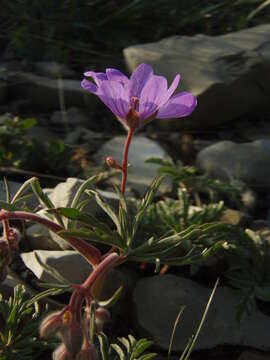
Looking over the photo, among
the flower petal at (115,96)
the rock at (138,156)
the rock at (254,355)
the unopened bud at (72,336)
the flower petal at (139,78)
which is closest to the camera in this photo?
the unopened bud at (72,336)

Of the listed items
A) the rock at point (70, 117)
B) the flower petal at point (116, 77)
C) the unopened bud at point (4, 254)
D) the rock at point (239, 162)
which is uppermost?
the flower petal at point (116, 77)

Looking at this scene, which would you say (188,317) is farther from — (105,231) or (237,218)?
(105,231)

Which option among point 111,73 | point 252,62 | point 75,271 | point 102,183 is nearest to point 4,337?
point 75,271

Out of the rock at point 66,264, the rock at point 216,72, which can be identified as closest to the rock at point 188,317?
the rock at point 66,264

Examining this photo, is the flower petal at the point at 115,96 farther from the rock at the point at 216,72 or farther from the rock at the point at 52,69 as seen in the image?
the rock at the point at 52,69

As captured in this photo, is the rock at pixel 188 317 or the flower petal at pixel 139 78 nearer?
the flower petal at pixel 139 78

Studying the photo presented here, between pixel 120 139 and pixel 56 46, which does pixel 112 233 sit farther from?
pixel 56 46

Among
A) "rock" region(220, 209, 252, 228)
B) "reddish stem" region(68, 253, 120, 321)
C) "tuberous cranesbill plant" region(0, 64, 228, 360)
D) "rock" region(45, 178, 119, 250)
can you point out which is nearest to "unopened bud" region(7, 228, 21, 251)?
"tuberous cranesbill plant" region(0, 64, 228, 360)

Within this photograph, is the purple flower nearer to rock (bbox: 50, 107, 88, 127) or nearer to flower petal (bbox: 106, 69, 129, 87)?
flower petal (bbox: 106, 69, 129, 87)
